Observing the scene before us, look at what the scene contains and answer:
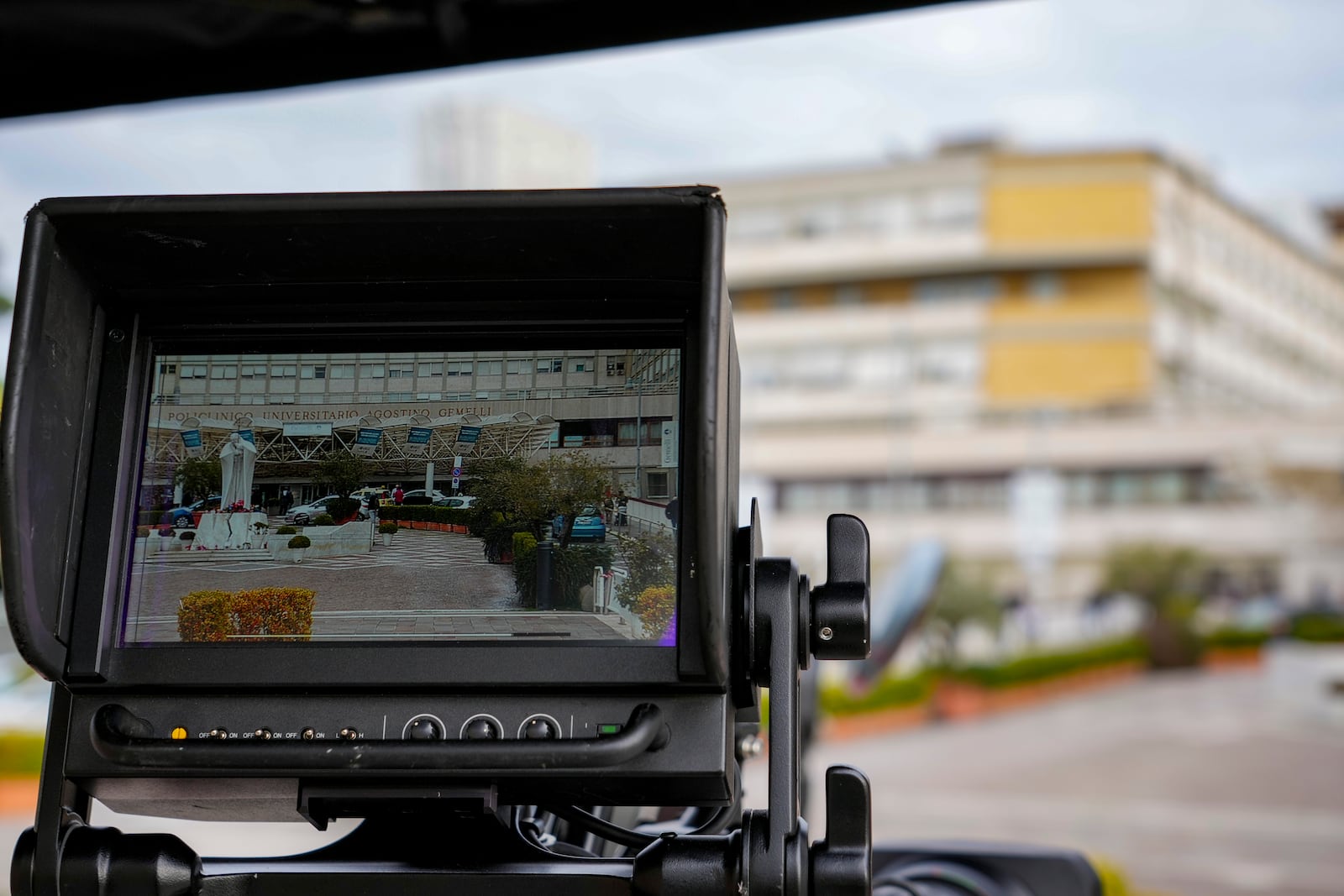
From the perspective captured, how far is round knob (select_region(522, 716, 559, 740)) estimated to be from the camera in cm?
109

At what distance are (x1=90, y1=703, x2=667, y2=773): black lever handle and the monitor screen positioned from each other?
0.10 metres

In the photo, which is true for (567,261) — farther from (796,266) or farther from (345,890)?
(796,266)

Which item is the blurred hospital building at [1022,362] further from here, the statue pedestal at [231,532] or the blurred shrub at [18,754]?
the statue pedestal at [231,532]

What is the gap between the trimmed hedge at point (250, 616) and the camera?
45.4 inches

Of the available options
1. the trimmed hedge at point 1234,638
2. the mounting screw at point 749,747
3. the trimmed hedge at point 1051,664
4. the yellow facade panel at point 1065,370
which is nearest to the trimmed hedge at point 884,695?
the trimmed hedge at point 1051,664

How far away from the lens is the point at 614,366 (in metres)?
1.17

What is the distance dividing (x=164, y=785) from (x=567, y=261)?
57 centimetres

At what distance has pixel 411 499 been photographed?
116 centimetres

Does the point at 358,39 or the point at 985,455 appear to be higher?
the point at 985,455

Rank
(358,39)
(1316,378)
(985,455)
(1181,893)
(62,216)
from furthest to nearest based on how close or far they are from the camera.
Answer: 1. (1316,378)
2. (985,455)
3. (1181,893)
4. (358,39)
5. (62,216)

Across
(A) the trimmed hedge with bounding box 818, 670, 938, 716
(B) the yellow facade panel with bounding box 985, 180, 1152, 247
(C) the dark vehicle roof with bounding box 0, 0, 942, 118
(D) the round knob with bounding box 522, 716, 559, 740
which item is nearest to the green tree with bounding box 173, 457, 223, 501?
(D) the round knob with bounding box 522, 716, 559, 740

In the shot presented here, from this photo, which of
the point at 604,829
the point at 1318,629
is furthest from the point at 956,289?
the point at 604,829

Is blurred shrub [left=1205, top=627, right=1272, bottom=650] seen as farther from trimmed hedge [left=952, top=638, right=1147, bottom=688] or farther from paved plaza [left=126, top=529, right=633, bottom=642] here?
paved plaza [left=126, top=529, right=633, bottom=642]

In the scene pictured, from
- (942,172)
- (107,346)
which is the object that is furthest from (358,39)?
(942,172)
